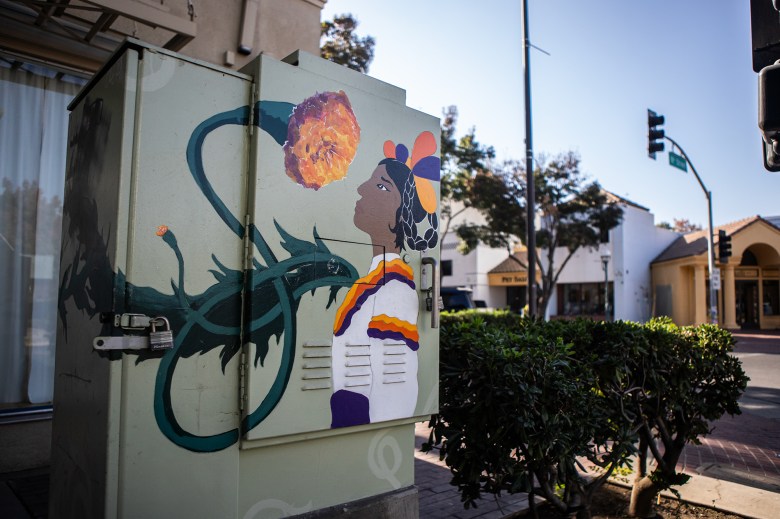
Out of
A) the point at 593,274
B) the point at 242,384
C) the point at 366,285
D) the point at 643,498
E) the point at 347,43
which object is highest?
the point at 347,43

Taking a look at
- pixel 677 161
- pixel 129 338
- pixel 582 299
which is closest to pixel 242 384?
pixel 129 338

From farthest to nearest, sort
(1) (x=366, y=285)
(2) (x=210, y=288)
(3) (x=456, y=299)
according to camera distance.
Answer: (3) (x=456, y=299) → (1) (x=366, y=285) → (2) (x=210, y=288)

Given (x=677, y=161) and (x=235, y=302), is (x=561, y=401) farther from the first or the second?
(x=677, y=161)

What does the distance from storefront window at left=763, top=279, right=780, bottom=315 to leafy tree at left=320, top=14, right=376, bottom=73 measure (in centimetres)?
2824

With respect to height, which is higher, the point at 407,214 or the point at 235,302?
the point at 407,214

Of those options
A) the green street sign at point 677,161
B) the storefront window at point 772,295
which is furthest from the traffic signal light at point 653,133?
the storefront window at point 772,295

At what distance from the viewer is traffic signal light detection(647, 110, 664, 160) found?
14555 millimetres

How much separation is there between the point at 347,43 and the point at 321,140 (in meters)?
14.3

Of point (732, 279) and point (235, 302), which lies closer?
point (235, 302)

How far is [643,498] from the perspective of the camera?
14.6 ft

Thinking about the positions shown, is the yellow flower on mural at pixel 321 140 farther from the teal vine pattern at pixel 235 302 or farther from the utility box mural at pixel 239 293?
the teal vine pattern at pixel 235 302

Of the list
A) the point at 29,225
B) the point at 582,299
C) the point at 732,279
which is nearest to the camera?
the point at 29,225

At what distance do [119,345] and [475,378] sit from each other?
2.07m

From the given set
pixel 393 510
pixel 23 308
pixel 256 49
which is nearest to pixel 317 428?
pixel 393 510
